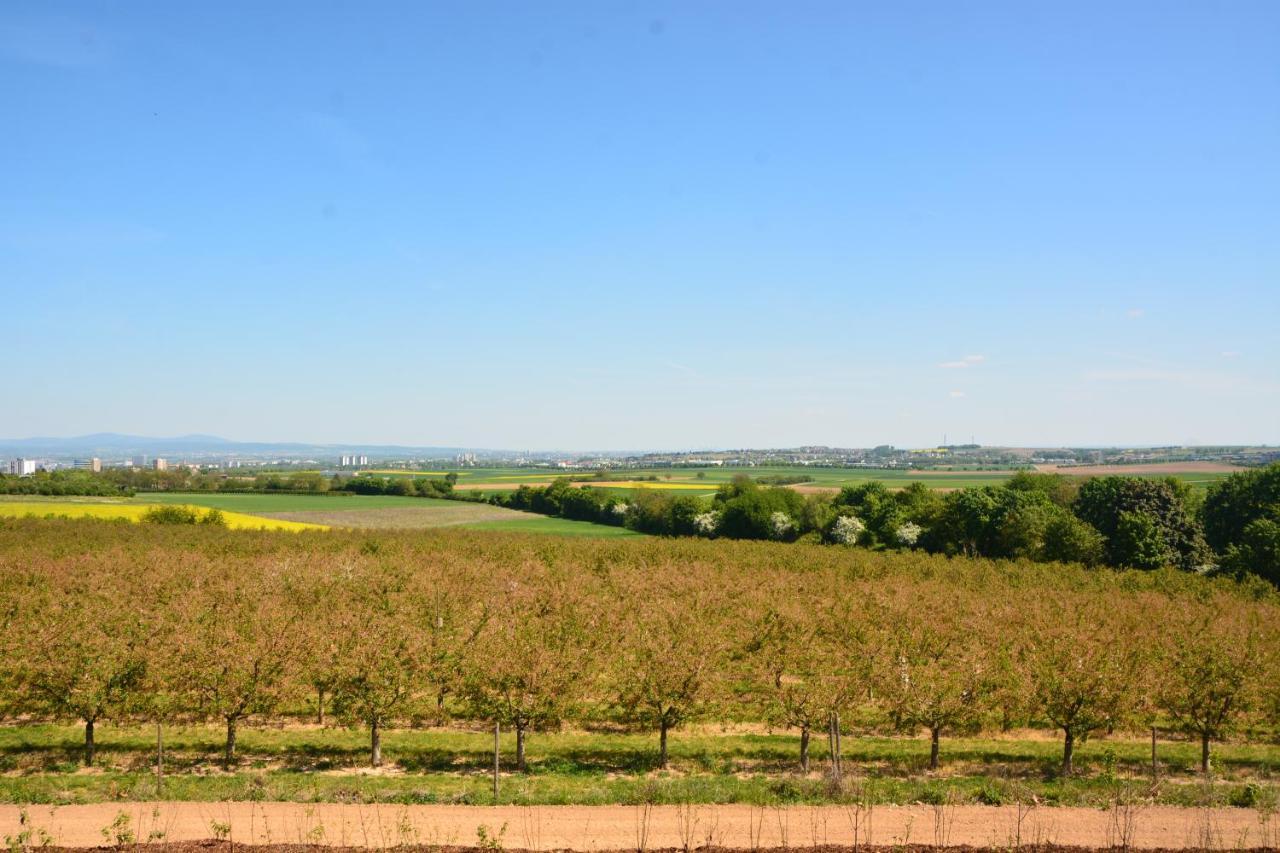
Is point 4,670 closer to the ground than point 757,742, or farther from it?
farther from it

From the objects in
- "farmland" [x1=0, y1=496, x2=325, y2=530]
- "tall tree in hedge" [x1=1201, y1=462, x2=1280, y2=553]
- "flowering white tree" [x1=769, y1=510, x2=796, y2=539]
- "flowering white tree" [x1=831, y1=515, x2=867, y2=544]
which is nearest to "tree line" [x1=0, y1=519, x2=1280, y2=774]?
"tall tree in hedge" [x1=1201, y1=462, x2=1280, y2=553]

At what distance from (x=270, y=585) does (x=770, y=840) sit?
29503 mm

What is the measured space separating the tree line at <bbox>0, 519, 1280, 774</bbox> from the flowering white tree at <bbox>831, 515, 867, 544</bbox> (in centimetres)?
4328

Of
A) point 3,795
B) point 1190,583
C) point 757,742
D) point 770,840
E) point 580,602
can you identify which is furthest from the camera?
point 1190,583

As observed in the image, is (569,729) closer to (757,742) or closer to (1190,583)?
(757,742)

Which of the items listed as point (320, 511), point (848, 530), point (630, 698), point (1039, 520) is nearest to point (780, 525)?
point (848, 530)

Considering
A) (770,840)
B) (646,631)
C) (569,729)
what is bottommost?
(569,729)

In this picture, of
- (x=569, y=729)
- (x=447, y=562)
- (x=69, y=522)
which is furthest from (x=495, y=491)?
(x=569, y=729)

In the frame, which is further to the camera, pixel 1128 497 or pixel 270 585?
pixel 1128 497

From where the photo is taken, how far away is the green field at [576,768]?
2209 cm

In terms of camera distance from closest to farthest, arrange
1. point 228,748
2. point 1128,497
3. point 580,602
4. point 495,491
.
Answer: point 228,748
point 580,602
point 1128,497
point 495,491

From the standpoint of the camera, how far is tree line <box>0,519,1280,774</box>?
2617cm

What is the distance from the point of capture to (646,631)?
30719 millimetres

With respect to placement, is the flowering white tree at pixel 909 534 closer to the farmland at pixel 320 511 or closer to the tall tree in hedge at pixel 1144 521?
the tall tree in hedge at pixel 1144 521
